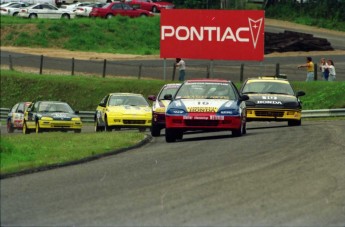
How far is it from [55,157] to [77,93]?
103 feet

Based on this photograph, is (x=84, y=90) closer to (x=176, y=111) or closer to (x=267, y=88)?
(x=267, y=88)

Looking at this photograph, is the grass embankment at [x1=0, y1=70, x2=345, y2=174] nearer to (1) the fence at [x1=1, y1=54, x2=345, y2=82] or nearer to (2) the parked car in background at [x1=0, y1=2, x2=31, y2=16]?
(1) the fence at [x1=1, y1=54, x2=345, y2=82]

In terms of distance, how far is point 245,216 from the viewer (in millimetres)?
13422

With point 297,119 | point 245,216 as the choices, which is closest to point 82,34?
point 297,119

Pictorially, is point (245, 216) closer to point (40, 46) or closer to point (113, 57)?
point (113, 57)

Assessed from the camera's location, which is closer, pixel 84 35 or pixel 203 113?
pixel 203 113

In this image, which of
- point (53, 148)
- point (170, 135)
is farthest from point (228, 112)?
point (53, 148)

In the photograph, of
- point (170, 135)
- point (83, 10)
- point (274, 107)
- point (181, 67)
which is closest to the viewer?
point (170, 135)

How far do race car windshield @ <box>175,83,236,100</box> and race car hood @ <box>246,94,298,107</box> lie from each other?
4281 mm

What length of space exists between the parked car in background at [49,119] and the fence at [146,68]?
59.2 ft

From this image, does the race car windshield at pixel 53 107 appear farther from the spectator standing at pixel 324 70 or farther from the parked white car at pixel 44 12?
the parked white car at pixel 44 12

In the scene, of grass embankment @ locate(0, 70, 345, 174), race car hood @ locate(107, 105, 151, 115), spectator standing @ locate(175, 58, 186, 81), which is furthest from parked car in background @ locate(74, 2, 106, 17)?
race car hood @ locate(107, 105, 151, 115)

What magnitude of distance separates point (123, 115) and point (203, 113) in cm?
745

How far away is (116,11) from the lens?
76312mm
